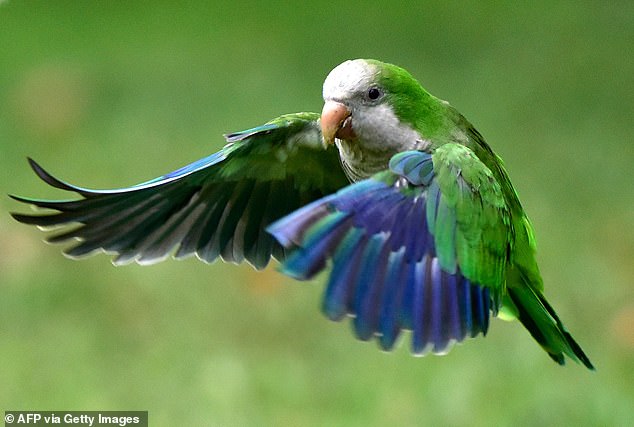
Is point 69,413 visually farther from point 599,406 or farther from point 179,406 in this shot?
point 599,406

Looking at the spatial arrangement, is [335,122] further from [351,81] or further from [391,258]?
[391,258]

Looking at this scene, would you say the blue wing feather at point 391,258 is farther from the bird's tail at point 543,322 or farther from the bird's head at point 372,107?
the bird's tail at point 543,322

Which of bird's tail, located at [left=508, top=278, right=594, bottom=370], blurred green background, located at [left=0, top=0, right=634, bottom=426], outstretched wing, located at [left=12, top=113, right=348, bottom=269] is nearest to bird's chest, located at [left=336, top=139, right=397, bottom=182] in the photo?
outstretched wing, located at [left=12, top=113, right=348, bottom=269]

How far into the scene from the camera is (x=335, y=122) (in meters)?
2.12

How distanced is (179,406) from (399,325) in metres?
1.73

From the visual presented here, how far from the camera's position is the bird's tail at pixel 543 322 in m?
2.32

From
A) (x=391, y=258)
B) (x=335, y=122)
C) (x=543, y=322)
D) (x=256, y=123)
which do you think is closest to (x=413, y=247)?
(x=391, y=258)

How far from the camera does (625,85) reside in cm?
534

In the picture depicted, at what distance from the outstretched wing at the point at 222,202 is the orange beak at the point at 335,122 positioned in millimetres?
161

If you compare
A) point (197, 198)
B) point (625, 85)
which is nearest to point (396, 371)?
point (197, 198)

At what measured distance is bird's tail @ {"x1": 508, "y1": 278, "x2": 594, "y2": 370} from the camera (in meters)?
2.32

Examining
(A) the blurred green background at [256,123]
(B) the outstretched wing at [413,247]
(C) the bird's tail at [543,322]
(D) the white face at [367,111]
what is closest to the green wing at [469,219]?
(B) the outstretched wing at [413,247]

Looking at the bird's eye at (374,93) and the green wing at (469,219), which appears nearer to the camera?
the green wing at (469,219)

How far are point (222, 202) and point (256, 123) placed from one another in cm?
261
